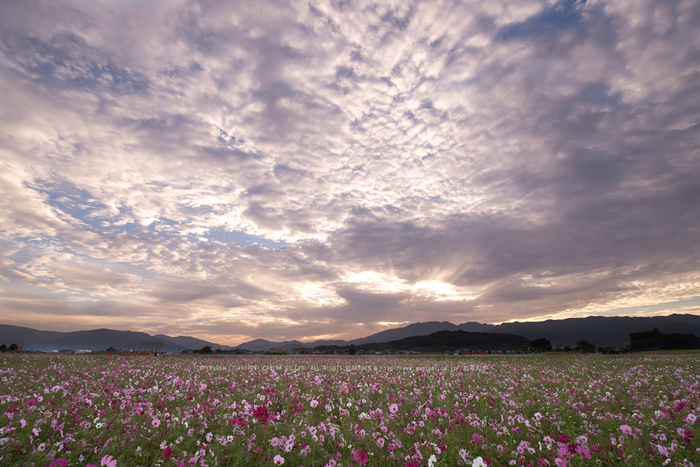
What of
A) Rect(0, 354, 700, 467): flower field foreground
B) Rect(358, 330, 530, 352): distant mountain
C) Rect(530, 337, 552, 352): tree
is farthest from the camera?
Rect(358, 330, 530, 352): distant mountain

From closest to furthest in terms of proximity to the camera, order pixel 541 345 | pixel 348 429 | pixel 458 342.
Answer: pixel 348 429, pixel 541 345, pixel 458 342

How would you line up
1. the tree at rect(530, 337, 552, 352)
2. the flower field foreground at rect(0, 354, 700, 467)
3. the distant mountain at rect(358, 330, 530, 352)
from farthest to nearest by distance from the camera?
1. the distant mountain at rect(358, 330, 530, 352)
2. the tree at rect(530, 337, 552, 352)
3. the flower field foreground at rect(0, 354, 700, 467)

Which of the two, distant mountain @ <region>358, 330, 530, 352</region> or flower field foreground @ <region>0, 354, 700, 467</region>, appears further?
distant mountain @ <region>358, 330, 530, 352</region>

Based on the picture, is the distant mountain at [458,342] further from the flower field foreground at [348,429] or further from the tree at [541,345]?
→ the flower field foreground at [348,429]

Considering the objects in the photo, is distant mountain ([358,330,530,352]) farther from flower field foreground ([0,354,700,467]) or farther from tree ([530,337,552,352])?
flower field foreground ([0,354,700,467])

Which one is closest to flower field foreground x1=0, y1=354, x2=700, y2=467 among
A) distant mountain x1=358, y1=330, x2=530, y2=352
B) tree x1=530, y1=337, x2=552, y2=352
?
tree x1=530, y1=337, x2=552, y2=352

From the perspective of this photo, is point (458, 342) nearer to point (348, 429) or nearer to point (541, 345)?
point (541, 345)

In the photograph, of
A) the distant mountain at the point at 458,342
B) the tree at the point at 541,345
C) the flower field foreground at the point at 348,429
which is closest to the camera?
the flower field foreground at the point at 348,429

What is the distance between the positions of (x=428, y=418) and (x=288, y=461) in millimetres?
3974

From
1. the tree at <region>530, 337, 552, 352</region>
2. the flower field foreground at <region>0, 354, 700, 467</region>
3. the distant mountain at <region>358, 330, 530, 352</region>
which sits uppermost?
the flower field foreground at <region>0, 354, 700, 467</region>

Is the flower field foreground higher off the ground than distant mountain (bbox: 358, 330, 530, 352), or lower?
higher

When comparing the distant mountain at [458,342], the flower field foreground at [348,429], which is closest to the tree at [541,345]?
the flower field foreground at [348,429]

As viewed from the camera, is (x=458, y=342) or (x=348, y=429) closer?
(x=348, y=429)

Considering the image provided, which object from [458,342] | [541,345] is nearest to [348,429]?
[541,345]
